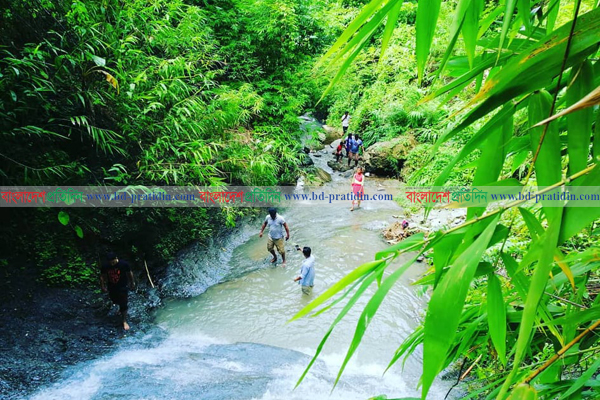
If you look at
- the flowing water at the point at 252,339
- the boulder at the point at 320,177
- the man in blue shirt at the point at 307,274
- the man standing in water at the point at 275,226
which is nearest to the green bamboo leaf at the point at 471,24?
the flowing water at the point at 252,339

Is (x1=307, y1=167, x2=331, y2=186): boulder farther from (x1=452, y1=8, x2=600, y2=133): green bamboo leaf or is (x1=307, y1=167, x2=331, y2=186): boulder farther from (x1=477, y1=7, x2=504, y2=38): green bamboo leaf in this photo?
(x1=452, y1=8, x2=600, y2=133): green bamboo leaf

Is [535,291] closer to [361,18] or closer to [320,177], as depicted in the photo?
[361,18]

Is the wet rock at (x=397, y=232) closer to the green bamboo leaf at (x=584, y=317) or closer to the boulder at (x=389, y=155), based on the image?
the boulder at (x=389, y=155)

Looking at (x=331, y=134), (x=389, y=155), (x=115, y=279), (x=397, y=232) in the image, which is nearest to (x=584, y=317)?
(x=115, y=279)

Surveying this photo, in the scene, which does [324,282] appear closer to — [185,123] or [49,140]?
[185,123]

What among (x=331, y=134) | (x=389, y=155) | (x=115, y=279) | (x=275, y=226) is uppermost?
(x=331, y=134)

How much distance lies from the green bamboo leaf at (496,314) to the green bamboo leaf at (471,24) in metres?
0.58

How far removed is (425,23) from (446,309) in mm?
635

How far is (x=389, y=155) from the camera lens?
12.7 metres

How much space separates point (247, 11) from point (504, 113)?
369 inches

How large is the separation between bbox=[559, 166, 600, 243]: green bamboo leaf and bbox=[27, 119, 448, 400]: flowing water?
8.66 ft

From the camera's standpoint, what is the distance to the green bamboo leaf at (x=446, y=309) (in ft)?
2.00

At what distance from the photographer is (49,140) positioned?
432cm

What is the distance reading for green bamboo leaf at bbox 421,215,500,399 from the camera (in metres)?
0.61
